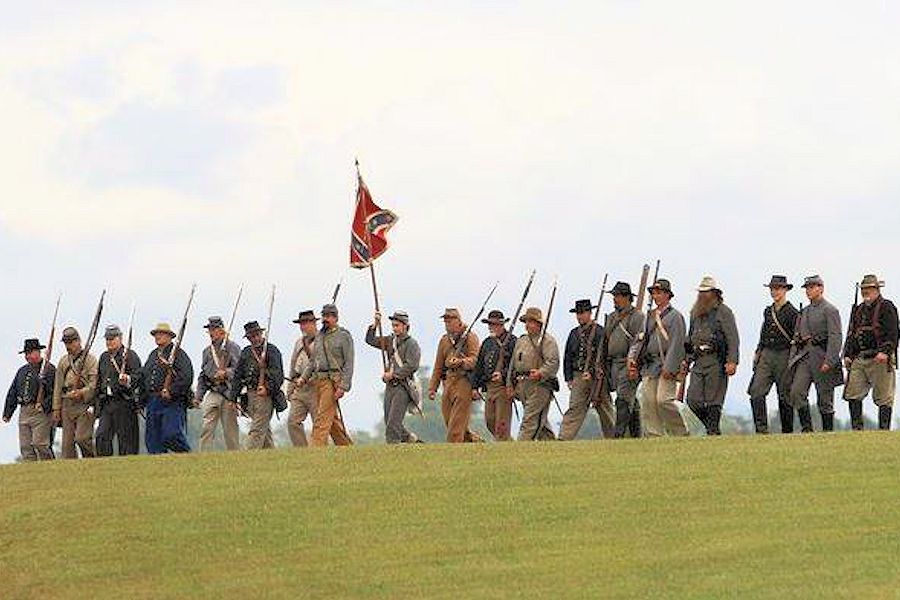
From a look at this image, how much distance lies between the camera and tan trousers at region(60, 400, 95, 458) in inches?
1394

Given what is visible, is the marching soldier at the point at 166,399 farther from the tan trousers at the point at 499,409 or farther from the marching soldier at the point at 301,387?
the tan trousers at the point at 499,409

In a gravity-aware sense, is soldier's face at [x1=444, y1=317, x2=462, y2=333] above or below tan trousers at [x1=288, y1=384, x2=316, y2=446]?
above

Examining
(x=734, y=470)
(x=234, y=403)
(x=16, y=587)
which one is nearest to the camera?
(x=16, y=587)

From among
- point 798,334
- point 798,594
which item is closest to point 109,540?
point 798,594

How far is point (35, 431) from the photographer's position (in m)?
35.9

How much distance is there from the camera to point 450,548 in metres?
23.9

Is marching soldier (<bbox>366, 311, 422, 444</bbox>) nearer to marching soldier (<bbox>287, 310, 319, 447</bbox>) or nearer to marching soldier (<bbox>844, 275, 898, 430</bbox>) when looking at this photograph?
marching soldier (<bbox>287, 310, 319, 447</bbox>)

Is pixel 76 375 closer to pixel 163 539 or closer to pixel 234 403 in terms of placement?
pixel 234 403

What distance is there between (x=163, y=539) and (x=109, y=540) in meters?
0.62

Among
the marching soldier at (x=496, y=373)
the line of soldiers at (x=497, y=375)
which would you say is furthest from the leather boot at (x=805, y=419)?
the marching soldier at (x=496, y=373)

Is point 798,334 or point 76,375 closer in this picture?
point 798,334

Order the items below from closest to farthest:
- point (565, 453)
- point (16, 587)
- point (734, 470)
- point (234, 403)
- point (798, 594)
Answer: point (798, 594) < point (16, 587) < point (734, 470) < point (565, 453) < point (234, 403)

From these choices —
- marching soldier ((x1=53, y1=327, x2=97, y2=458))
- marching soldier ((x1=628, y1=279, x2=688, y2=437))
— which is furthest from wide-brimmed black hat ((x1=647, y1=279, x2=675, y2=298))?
marching soldier ((x1=53, y1=327, x2=97, y2=458))

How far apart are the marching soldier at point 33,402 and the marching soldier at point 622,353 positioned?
880cm
